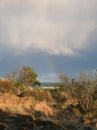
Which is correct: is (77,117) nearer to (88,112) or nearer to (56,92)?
(88,112)

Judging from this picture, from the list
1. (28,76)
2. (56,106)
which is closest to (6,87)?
(56,106)

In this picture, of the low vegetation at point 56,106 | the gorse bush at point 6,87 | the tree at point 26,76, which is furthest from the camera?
the tree at point 26,76

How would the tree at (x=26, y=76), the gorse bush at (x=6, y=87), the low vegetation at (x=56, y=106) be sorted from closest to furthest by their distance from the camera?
1. the low vegetation at (x=56, y=106)
2. the gorse bush at (x=6, y=87)
3. the tree at (x=26, y=76)

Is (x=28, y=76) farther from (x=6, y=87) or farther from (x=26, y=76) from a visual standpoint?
(x=6, y=87)

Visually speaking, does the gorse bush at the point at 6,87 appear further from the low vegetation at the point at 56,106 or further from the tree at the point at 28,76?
the tree at the point at 28,76

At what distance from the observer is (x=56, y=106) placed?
3566cm

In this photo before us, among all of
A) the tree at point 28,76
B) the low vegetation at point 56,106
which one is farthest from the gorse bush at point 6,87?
the tree at point 28,76

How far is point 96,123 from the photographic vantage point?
29781mm

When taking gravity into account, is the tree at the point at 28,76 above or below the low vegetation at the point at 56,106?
above

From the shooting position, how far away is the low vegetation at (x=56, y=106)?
2797 cm

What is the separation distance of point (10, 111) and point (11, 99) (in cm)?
267

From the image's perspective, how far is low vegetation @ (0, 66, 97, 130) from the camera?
91.8 ft

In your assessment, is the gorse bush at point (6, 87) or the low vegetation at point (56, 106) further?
the gorse bush at point (6, 87)

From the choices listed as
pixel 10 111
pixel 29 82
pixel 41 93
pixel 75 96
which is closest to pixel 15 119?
pixel 10 111
